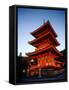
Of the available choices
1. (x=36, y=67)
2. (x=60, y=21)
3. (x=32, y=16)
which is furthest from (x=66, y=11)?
(x=36, y=67)

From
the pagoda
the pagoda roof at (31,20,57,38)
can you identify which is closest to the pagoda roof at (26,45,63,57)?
the pagoda

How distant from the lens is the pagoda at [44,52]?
4.06 metres

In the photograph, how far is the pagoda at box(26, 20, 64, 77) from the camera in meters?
4.06

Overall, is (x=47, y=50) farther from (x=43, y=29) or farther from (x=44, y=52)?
(x=43, y=29)

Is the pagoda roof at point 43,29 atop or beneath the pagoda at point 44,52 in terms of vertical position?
atop

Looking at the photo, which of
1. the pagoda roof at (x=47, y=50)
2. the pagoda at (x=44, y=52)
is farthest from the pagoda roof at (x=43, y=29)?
the pagoda roof at (x=47, y=50)

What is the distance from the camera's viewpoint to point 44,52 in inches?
163

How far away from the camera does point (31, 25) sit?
159 inches

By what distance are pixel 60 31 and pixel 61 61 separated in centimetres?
34

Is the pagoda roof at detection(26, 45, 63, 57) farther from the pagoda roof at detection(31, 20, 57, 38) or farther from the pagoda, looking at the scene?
the pagoda roof at detection(31, 20, 57, 38)

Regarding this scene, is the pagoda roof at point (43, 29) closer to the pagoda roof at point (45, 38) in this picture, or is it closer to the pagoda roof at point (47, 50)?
the pagoda roof at point (45, 38)

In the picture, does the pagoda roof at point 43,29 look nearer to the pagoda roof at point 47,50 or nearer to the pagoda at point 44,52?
the pagoda at point 44,52

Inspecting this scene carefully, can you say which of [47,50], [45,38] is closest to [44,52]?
[47,50]

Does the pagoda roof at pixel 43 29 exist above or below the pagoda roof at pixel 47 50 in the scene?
above
